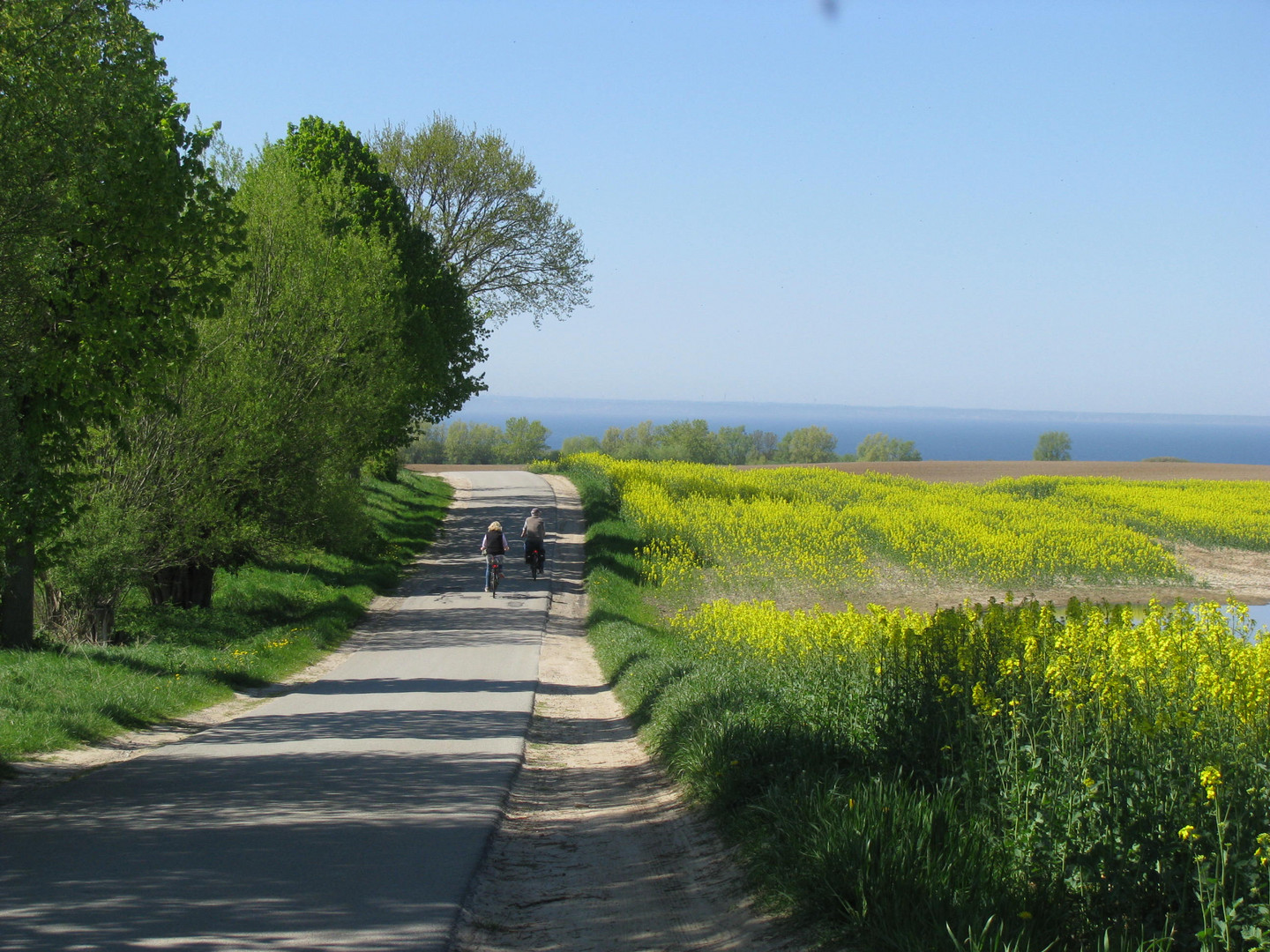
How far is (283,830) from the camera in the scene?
7070 millimetres

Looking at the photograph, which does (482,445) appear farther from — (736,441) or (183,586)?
(183,586)

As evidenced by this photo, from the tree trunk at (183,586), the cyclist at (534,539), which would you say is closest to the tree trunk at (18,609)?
the tree trunk at (183,586)

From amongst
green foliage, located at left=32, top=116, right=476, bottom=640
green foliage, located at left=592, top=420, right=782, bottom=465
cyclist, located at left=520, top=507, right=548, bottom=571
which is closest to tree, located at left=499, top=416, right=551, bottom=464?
green foliage, located at left=592, top=420, right=782, bottom=465

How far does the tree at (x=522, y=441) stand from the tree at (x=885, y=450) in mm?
39295

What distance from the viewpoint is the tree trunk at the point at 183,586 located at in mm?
20688

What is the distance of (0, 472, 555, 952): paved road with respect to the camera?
5.29 meters

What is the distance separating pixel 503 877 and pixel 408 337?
2599 cm

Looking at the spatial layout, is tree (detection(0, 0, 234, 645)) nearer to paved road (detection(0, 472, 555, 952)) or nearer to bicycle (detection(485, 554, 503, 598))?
paved road (detection(0, 472, 555, 952))

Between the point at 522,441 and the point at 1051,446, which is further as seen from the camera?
the point at 1051,446

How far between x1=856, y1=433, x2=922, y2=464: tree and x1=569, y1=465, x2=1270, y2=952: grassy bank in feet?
392

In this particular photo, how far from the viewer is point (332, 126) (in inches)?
1288

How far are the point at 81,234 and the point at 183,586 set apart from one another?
473 inches

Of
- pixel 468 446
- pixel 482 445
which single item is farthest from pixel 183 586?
pixel 482 445

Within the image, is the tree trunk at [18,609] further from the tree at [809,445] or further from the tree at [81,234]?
the tree at [809,445]
